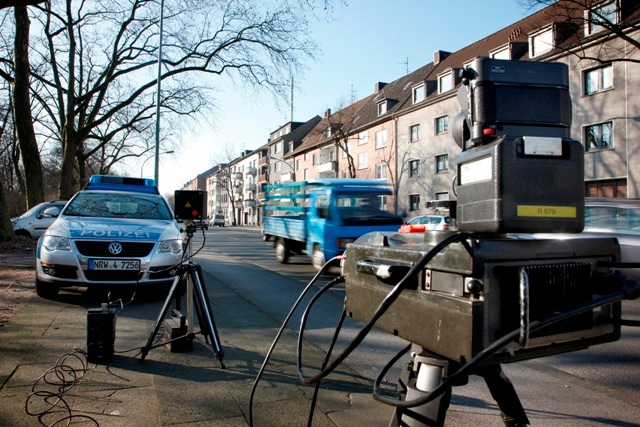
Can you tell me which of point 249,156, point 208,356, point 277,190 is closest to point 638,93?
point 277,190

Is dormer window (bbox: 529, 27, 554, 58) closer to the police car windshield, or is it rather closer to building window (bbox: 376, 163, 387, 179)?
building window (bbox: 376, 163, 387, 179)

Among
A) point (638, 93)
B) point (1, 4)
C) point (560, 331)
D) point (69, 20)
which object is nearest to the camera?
point (560, 331)

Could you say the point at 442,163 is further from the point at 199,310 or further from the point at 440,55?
the point at 199,310

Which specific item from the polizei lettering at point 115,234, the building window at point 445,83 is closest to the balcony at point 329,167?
the building window at point 445,83

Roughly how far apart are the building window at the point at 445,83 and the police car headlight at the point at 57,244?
1202 inches

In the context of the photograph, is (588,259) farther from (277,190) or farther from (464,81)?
(277,190)

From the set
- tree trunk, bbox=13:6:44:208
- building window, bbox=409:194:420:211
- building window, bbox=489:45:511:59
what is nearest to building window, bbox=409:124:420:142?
building window, bbox=409:194:420:211

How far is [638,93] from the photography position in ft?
69.5

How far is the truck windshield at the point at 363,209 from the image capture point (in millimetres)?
12258

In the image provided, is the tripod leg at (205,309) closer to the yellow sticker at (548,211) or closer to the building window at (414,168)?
the yellow sticker at (548,211)

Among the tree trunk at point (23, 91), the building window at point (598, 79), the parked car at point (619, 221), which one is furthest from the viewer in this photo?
the building window at point (598, 79)

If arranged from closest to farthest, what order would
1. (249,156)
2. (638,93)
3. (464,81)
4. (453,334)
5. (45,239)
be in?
(453,334), (464,81), (45,239), (638,93), (249,156)

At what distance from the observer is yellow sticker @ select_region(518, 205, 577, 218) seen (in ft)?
4.69

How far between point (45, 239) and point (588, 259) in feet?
23.0
